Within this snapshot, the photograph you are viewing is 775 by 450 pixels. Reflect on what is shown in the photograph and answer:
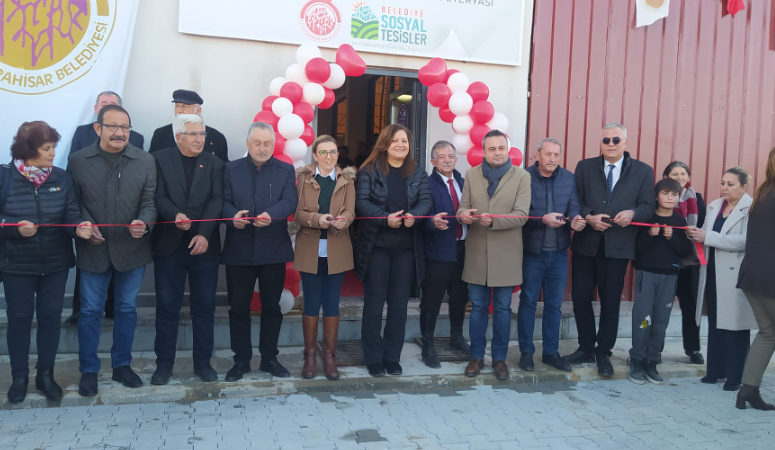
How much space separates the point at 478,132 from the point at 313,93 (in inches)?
63.3

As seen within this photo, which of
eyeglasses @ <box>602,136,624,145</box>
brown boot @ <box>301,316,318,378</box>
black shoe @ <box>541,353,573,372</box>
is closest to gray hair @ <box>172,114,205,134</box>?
brown boot @ <box>301,316,318,378</box>

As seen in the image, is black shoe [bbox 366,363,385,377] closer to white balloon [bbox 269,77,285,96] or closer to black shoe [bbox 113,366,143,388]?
black shoe [bbox 113,366,143,388]

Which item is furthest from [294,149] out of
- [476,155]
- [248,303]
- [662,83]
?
[662,83]

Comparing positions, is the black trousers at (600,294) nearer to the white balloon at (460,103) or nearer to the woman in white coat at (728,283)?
the woman in white coat at (728,283)

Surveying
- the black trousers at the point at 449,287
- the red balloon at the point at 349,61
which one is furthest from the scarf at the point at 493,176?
the red balloon at the point at 349,61

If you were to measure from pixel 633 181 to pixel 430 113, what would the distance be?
2430 millimetres

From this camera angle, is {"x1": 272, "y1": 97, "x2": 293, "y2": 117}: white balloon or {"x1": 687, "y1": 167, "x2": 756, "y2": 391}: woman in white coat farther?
{"x1": 272, "y1": 97, "x2": 293, "y2": 117}: white balloon

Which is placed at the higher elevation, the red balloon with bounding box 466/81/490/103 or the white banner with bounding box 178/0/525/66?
the white banner with bounding box 178/0/525/66

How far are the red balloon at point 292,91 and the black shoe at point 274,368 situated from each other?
89.0 inches

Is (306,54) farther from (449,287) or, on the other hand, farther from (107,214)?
(449,287)

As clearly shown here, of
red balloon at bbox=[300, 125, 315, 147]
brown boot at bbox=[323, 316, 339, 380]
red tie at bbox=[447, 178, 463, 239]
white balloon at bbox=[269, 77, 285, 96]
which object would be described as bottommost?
brown boot at bbox=[323, 316, 339, 380]

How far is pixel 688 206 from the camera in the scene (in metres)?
5.54

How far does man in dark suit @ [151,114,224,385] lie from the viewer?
4.38m

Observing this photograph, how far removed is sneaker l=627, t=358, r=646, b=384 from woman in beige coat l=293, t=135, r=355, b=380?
8.36 feet
